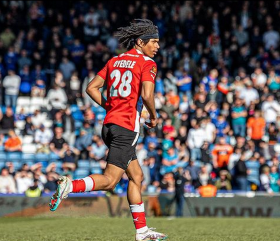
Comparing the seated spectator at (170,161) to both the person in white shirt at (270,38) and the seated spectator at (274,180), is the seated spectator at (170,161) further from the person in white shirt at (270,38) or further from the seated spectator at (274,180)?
the person in white shirt at (270,38)

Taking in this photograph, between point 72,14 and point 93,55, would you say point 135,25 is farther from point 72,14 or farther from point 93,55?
point 72,14

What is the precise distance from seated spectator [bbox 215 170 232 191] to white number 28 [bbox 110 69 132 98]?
36.7 feet

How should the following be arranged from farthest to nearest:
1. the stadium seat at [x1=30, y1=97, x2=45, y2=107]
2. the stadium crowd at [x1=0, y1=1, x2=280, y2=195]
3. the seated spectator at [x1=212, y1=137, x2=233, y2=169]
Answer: the stadium seat at [x1=30, y1=97, x2=45, y2=107], the seated spectator at [x1=212, y1=137, x2=233, y2=169], the stadium crowd at [x1=0, y1=1, x2=280, y2=195]

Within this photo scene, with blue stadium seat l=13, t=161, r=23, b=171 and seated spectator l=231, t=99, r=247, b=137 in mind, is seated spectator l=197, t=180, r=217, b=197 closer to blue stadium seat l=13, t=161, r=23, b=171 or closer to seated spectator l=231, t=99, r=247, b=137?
seated spectator l=231, t=99, r=247, b=137

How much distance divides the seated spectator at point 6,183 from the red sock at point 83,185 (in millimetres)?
11127

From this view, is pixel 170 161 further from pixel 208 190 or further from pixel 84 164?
pixel 84 164

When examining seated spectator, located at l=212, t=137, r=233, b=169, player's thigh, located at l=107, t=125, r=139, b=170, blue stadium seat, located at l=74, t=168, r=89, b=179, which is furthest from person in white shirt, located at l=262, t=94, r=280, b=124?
player's thigh, located at l=107, t=125, r=139, b=170

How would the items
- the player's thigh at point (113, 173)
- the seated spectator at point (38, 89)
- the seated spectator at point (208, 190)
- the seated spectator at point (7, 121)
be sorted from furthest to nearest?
the seated spectator at point (38, 89)
the seated spectator at point (7, 121)
the seated spectator at point (208, 190)
the player's thigh at point (113, 173)

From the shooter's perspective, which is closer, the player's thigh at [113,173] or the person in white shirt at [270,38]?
the player's thigh at [113,173]

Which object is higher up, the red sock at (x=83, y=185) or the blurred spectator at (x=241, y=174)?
the red sock at (x=83, y=185)

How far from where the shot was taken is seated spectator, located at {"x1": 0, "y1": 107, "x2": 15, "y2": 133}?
21.1 m

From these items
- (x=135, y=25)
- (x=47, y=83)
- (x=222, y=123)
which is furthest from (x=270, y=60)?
(x=135, y=25)

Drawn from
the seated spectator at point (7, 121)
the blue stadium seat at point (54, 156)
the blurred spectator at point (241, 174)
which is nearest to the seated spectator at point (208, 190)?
the blurred spectator at point (241, 174)

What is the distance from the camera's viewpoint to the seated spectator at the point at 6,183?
60.3 ft
